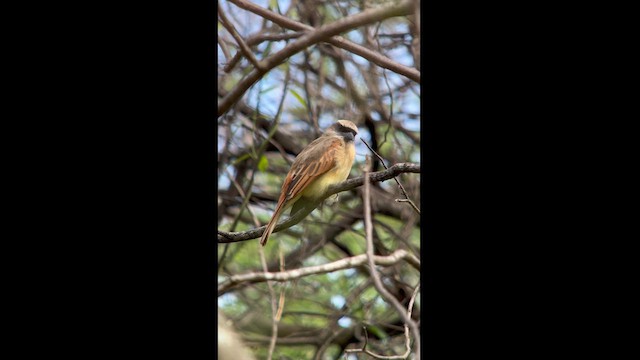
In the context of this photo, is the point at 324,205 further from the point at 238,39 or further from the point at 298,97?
the point at 238,39

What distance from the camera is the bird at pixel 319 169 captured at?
2.33m

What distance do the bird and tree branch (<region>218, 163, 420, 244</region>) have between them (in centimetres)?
2

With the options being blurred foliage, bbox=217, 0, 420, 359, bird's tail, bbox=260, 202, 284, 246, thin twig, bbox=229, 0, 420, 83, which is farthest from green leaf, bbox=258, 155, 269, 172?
thin twig, bbox=229, 0, 420, 83

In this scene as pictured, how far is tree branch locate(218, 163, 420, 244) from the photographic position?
198 cm

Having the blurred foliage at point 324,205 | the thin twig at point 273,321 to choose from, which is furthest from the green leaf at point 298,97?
the thin twig at point 273,321

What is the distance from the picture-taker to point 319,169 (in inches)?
94.0

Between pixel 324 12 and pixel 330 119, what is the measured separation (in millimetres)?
395

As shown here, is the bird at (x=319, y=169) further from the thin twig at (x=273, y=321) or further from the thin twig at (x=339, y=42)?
the thin twig at (x=339, y=42)

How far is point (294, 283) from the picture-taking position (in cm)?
257

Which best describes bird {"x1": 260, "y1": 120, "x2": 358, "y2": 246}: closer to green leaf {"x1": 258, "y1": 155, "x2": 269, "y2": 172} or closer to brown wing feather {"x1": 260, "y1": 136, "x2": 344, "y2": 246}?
brown wing feather {"x1": 260, "y1": 136, "x2": 344, "y2": 246}
